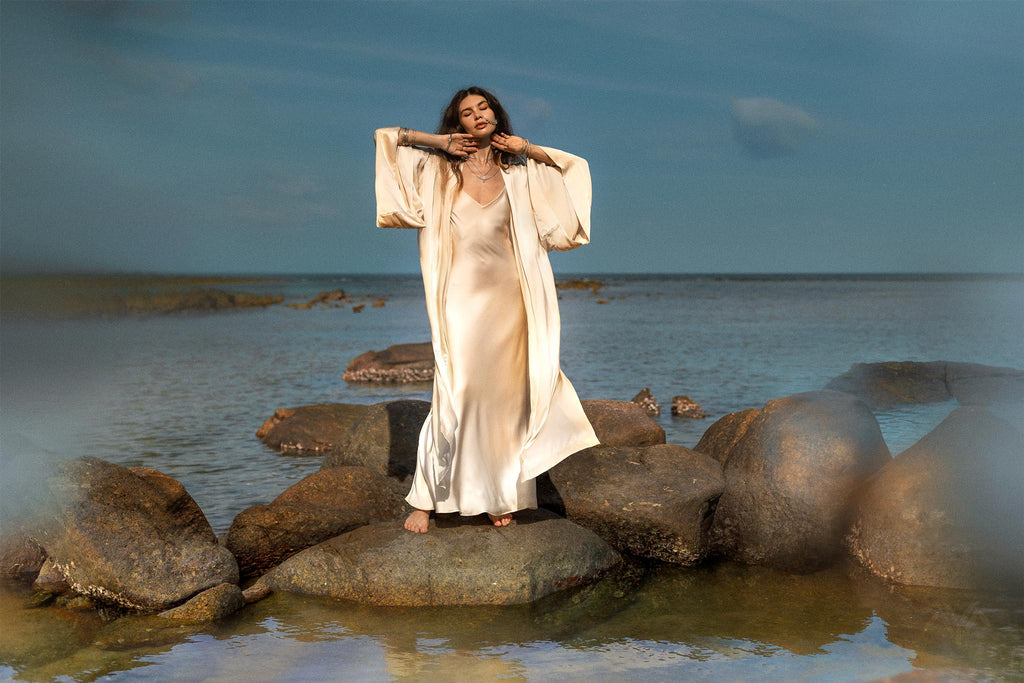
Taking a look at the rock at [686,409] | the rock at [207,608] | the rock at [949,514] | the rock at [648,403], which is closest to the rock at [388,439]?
the rock at [207,608]

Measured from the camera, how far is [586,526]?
6.20 meters

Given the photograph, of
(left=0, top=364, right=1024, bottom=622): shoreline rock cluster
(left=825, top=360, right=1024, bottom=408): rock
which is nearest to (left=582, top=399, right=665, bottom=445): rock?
(left=0, top=364, right=1024, bottom=622): shoreline rock cluster

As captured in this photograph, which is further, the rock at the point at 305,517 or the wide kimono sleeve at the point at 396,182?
the rock at the point at 305,517

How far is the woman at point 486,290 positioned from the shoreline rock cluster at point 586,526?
0.35 m

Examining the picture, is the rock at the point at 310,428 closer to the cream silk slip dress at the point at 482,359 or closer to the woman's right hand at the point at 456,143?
the cream silk slip dress at the point at 482,359

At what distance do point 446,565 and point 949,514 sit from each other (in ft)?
9.96

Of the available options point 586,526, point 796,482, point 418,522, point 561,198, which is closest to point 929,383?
point 796,482

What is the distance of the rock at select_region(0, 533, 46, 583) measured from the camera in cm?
564

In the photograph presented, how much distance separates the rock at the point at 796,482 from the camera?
6.02 m

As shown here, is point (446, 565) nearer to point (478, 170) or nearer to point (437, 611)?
point (437, 611)

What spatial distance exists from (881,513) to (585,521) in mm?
1887

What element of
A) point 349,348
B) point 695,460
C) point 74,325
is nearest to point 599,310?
point 349,348

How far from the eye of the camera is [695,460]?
6484 mm

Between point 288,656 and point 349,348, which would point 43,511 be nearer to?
point 288,656
